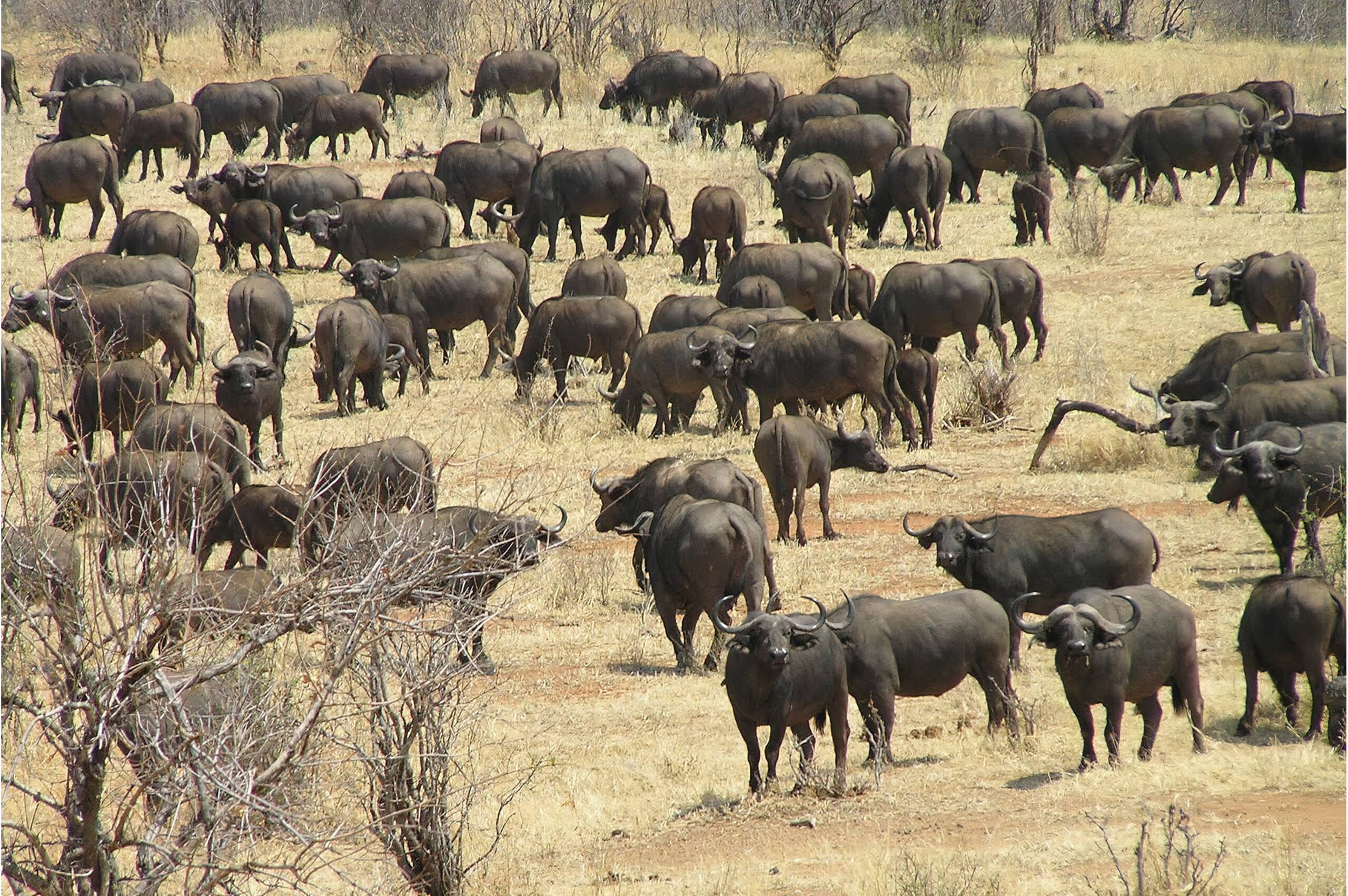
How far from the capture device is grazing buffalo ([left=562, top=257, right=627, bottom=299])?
19.9m

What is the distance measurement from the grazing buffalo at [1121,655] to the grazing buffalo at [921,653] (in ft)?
0.88

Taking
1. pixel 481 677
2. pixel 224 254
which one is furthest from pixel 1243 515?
pixel 224 254

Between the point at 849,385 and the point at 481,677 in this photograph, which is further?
the point at 849,385

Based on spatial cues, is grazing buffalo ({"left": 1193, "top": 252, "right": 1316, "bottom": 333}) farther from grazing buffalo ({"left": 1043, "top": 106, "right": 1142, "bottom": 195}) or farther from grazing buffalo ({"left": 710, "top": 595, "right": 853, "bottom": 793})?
grazing buffalo ({"left": 710, "top": 595, "right": 853, "bottom": 793})

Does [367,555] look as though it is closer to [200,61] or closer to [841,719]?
[841,719]

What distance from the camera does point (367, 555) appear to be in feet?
23.0

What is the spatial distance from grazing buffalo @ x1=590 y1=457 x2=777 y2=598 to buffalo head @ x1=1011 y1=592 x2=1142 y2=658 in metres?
2.78

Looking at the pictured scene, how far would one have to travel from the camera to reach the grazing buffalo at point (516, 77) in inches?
1351

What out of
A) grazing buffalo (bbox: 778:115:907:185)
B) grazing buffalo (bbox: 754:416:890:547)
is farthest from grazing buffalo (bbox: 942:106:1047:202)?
grazing buffalo (bbox: 754:416:890:547)

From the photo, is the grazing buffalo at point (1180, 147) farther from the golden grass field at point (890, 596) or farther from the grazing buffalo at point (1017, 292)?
the grazing buffalo at point (1017, 292)

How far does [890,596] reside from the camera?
38.4 feet

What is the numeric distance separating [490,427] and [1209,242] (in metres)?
12.4

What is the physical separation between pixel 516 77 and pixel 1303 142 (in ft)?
53.4

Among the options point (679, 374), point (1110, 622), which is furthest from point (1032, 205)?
point (1110, 622)
